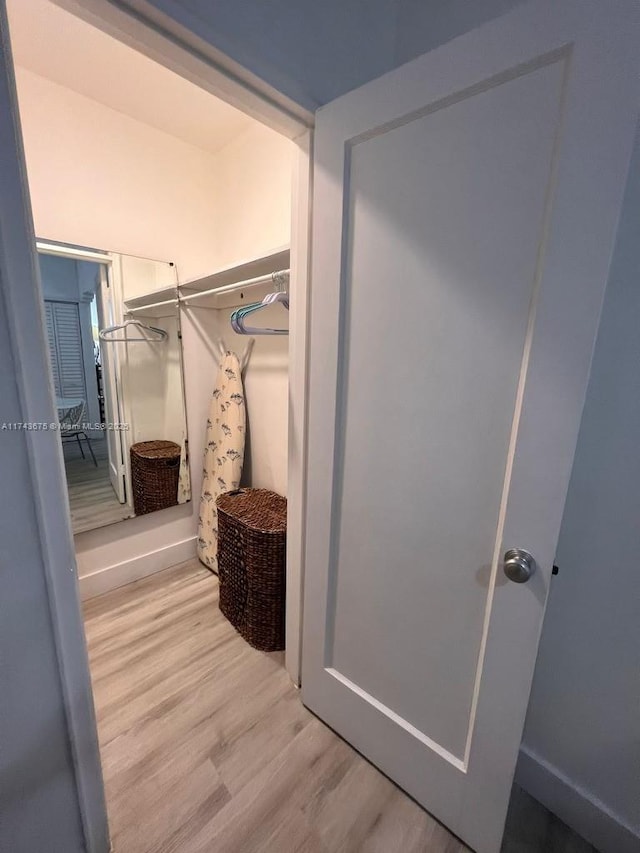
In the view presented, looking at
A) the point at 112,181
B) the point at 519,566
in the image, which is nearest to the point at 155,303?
the point at 112,181

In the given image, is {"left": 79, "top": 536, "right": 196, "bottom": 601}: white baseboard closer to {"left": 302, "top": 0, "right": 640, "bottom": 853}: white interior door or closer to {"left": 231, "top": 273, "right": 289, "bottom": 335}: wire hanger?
{"left": 302, "top": 0, "right": 640, "bottom": 853}: white interior door

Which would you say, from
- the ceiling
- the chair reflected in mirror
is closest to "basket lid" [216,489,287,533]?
the chair reflected in mirror

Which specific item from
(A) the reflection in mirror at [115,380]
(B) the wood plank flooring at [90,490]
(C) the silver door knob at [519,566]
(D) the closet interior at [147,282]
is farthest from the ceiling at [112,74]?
(C) the silver door knob at [519,566]

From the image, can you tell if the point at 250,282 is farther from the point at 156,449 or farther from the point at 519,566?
the point at 519,566

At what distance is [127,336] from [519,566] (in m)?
2.14

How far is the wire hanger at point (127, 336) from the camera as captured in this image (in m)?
1.91

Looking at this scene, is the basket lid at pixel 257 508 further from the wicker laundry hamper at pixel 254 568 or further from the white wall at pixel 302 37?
the white wall at pixel 302 37

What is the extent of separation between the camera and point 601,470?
0.92 meters

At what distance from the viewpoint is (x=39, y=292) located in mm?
715

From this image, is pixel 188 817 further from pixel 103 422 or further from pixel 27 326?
pixel 103 422

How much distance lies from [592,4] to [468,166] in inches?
11.0

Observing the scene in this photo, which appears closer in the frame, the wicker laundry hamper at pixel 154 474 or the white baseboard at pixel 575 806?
the white baseboard at pixel 575 806

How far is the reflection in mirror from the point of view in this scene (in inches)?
69.9

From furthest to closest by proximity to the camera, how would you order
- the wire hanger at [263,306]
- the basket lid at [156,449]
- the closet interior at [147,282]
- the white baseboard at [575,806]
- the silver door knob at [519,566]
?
the basket lid at [156,449] → the closet interior at [147,282] → the wire hanger at [263,306] → the white baseboard at [575,806] → the silver door knob at [519,566]
